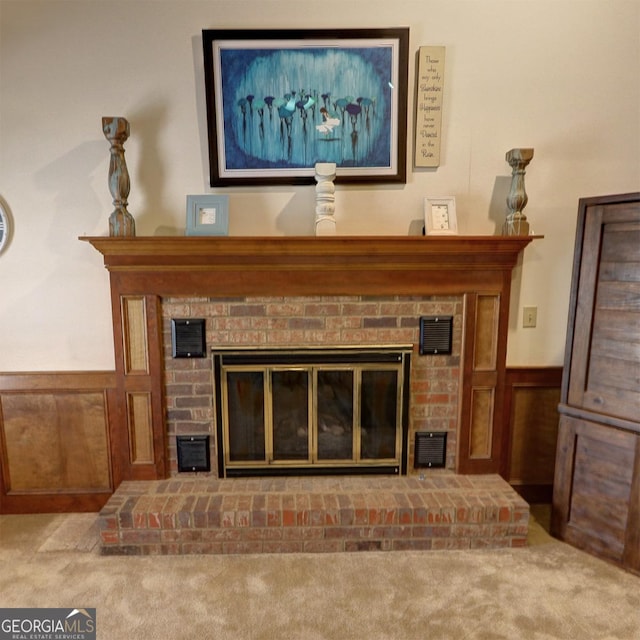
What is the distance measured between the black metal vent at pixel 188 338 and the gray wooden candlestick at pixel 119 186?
1.60ft

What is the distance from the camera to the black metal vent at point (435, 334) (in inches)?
85.7

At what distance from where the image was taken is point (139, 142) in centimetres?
210

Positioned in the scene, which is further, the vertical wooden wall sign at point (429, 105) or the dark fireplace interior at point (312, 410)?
the dark fireplace interior at point (312, 410)

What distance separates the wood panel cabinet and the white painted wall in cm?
33

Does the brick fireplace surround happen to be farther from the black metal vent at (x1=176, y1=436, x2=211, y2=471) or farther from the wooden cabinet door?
the wooden cabinet door

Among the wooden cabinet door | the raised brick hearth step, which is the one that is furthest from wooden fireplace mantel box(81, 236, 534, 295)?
the raised brick hearth step

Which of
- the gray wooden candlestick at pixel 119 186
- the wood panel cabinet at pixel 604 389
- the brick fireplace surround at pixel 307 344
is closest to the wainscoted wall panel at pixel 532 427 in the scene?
the brick fireplace surround at pixel 307 344

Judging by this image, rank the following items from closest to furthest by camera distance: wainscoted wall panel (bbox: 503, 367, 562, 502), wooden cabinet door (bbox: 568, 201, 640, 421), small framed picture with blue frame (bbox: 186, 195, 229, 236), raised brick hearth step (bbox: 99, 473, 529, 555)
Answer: wooden cabinet door (bbox: 568, 201, 640, 421) < raised brick hearth step (bbox: 99, 473, 529, 555) < small framed picture with blue frame (bbox: 186, 195, 229, 236) < wainscoted wall panel (bbox: 503, 367, 562, 502)

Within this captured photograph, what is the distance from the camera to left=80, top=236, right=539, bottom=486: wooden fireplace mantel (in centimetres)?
→ 203

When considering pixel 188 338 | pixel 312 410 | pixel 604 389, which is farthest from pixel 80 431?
pixel 604 389

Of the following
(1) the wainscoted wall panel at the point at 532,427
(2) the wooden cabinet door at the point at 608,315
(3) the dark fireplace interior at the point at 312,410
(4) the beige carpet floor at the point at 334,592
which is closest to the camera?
(4) the beige carpet floor at the point at 334,592

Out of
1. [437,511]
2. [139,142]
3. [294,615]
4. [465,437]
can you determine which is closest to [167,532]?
[294,615]

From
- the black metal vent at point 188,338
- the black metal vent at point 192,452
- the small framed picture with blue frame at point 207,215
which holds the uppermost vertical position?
the small framed picture with blue frame at point 207,215

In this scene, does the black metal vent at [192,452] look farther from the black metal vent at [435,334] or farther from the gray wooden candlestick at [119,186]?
the black metal vent at [435,334]
